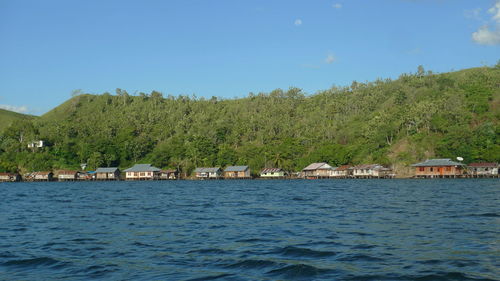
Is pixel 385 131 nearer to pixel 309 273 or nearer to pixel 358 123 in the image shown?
pixel 358 123

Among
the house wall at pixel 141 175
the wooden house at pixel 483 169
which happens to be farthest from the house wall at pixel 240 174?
the wooden house at pixel 483 169

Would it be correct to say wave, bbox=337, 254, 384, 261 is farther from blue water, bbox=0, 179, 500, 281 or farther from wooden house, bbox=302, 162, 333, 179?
wooden house, bbox=302, 162, 333, 179

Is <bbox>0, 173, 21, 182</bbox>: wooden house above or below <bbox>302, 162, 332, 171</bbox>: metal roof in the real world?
below

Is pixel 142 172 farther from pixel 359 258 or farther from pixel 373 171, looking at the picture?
pixel 359 258

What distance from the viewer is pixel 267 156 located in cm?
13662

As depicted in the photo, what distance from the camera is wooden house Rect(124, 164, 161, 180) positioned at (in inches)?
5477

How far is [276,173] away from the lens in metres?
131

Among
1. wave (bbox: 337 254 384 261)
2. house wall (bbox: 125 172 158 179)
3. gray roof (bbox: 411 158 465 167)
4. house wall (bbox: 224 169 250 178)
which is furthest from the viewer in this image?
house wall (bbox: 125 172 158 179)

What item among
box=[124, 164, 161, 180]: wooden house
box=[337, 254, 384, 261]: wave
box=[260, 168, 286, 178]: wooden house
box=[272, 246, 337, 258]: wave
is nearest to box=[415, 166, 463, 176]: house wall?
box=[260, 168, 286, 178]: wooden house

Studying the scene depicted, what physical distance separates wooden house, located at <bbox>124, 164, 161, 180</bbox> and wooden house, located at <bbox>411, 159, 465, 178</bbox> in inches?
3015

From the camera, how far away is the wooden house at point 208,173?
440 ft

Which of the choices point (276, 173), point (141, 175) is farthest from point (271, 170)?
point (141, 175)

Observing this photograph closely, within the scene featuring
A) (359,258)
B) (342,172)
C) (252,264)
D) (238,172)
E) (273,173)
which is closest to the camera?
(252,264)

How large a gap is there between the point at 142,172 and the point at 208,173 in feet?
71.7
